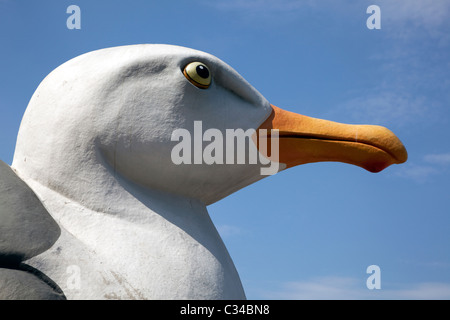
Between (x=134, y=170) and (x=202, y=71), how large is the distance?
0.79 m

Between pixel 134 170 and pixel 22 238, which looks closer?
pixel 22 238

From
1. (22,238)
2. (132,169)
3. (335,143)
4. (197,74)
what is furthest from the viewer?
(335,143)

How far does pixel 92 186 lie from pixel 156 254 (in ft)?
1.91

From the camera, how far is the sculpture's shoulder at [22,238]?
3.07m

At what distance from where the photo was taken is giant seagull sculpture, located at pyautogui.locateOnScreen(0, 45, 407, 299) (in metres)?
3.39

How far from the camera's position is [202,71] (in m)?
4.11

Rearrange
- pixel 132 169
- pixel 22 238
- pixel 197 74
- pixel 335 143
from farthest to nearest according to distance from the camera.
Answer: pixel 335 143, pixel 197 74, pixel 132 169, pixel 22 238

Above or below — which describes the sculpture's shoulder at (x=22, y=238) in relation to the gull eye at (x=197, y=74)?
below

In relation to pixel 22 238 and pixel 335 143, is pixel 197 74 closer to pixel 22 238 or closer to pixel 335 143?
pixel 335 143

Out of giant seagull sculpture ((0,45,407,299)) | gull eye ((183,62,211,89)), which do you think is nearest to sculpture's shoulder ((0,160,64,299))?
giant seagull sculpture ((0,45,407,299))

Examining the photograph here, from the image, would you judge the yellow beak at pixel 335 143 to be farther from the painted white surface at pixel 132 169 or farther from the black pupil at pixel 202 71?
the black pupil at pixel 202 71

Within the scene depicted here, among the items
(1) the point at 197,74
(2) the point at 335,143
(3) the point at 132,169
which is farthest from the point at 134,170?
(2) the point at 335,143

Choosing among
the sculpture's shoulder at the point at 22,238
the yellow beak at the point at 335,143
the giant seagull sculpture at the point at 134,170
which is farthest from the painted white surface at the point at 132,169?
the yellow beak at the point at 335,143

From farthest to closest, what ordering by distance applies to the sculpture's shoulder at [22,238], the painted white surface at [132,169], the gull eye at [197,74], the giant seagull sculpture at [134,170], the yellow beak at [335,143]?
the yellow beak at [335,143]
the gull eye at [197,74]
the painted white surface at [132,169]
the giant seagull sculpture at [134,170]
the sculpture's shoulder at [22,238]
